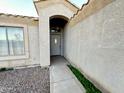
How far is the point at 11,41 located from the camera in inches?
230

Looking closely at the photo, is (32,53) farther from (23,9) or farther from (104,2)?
(23,9)

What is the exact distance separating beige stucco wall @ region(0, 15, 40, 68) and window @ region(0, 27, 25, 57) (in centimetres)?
33

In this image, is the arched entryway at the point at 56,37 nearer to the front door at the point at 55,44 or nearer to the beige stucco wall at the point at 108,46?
the front door at the point at 55,44

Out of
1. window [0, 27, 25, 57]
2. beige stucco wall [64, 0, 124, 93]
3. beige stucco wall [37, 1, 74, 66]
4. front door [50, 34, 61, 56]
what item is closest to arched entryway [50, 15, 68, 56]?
front door [50, 34, 61, 56]

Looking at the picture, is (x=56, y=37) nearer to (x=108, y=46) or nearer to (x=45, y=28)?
(x=45, y=28)

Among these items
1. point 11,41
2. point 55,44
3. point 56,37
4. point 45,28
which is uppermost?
point 45,28

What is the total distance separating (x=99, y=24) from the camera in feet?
9.90

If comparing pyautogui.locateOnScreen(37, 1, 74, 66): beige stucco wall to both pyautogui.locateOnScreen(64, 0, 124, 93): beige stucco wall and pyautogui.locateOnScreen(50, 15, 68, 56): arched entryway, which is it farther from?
pyautogui.locateOnScreen(50, 15, 68, 56): arched entryway

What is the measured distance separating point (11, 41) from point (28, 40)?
1040 mm

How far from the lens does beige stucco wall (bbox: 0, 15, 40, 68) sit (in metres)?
5.54

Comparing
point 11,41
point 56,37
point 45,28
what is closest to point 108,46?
Result: point 45,28

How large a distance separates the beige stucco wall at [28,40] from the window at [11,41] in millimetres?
330

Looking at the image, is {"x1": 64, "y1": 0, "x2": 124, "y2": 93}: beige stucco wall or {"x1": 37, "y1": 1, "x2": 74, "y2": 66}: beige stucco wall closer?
{"x1": 64, "y1": 0, "x2": 124, "y2": 93}: beige stucco wall

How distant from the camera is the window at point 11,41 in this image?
5609 millimetres
